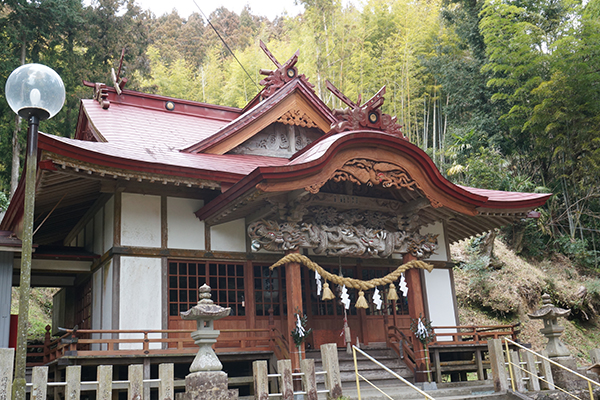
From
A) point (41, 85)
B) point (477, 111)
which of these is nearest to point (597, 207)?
point (477, 111)

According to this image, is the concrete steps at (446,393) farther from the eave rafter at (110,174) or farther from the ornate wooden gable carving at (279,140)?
the ornate wooden gable carving at (279,140)

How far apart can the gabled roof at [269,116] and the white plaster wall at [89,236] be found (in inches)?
112

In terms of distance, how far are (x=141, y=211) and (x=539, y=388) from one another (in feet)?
26.3

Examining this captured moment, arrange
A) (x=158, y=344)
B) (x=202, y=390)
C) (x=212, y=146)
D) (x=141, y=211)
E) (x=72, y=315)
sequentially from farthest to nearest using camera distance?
(x=72, y=315) < (x=212, y=146) < (x=141, y=211) < (x=158, y=344) < (x=202, y=390)

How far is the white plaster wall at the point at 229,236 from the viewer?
11266 millimetres

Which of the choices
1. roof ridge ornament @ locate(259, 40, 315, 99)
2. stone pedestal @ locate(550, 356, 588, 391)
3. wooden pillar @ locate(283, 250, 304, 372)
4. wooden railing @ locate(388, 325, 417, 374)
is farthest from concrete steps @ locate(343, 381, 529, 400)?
roof ridge ornament @ locate(259, 40, 315, 99)

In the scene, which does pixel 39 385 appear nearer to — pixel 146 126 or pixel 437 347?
pixel 437 347

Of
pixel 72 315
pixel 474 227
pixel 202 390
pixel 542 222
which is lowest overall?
pixel 202 390

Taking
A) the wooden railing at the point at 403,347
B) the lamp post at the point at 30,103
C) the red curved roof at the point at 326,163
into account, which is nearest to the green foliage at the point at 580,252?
the red curved roof at the point at 326,163

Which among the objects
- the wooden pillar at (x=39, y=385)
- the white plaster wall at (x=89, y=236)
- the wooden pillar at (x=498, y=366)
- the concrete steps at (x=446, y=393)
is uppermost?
the white plaster wall at (x=89, y=236)

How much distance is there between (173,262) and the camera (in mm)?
10812

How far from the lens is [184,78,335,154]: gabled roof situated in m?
12.7

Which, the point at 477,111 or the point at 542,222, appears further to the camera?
the point at 477,111

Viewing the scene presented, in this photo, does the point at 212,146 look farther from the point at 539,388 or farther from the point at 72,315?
the point at 539,388
